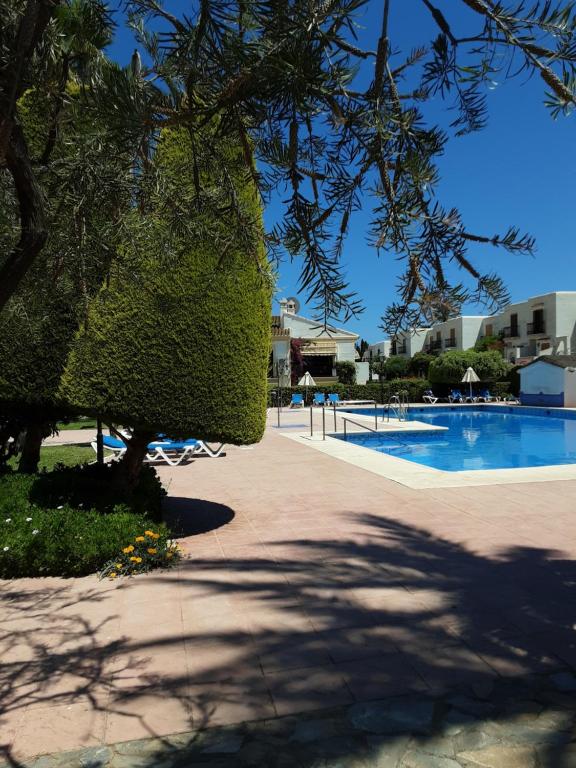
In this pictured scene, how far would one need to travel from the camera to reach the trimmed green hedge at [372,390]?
135 ft

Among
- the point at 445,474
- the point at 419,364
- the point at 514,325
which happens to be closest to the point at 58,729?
the point at 445,474

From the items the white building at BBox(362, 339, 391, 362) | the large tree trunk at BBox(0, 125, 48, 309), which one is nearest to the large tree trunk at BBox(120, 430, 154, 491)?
the white building at BBox(362, 339, 391, 362)

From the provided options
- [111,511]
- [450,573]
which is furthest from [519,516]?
[111,511]

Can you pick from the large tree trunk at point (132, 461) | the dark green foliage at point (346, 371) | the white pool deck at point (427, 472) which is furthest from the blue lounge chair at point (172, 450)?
the dark green foliage at point (346, 371)

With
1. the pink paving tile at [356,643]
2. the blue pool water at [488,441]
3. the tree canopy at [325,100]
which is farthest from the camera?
the blue pool water at [488,441]

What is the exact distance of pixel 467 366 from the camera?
39438 mm

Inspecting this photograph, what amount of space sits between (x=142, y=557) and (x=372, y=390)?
37595mm

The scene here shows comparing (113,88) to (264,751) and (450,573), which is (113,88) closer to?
(264,751)

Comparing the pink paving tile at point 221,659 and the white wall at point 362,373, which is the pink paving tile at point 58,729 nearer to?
the pink paving tile at point 221,659

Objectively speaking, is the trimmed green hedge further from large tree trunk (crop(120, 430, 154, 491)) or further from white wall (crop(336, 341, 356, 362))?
large tree trunk (crop(120, 430, 154, 491))

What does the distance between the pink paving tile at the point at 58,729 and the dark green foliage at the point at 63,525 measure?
8.12 feet

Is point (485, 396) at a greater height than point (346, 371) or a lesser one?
lesser

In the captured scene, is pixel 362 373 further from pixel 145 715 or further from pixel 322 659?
pixel 145 715

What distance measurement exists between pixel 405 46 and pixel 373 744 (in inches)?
130
